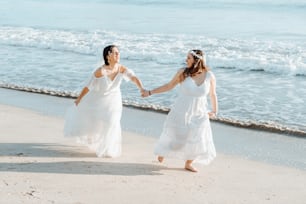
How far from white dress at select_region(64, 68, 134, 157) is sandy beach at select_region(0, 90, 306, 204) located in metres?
0.19

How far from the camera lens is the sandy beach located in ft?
19.6

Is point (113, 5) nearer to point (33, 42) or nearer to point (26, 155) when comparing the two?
point (33, 42)

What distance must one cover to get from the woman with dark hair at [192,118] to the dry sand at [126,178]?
255 mm

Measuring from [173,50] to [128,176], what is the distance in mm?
12995

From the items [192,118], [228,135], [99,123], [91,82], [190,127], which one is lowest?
[228,135]

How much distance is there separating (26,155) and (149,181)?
178 centimetres

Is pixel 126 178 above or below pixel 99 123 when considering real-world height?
below

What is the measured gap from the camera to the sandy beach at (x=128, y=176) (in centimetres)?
596

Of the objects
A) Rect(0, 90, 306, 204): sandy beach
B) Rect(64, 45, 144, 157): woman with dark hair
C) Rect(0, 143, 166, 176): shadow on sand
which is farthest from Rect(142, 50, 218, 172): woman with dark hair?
Rect(64, 45, 144, 157): woman with dark hair

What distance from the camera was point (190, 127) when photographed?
6.90 meters

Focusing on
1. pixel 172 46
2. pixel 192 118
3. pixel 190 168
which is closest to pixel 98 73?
pixel 192 118

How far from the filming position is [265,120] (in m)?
10.2

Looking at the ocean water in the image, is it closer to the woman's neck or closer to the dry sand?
the woman's neck

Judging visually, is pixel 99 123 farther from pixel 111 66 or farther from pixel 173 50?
pixel 173 50
